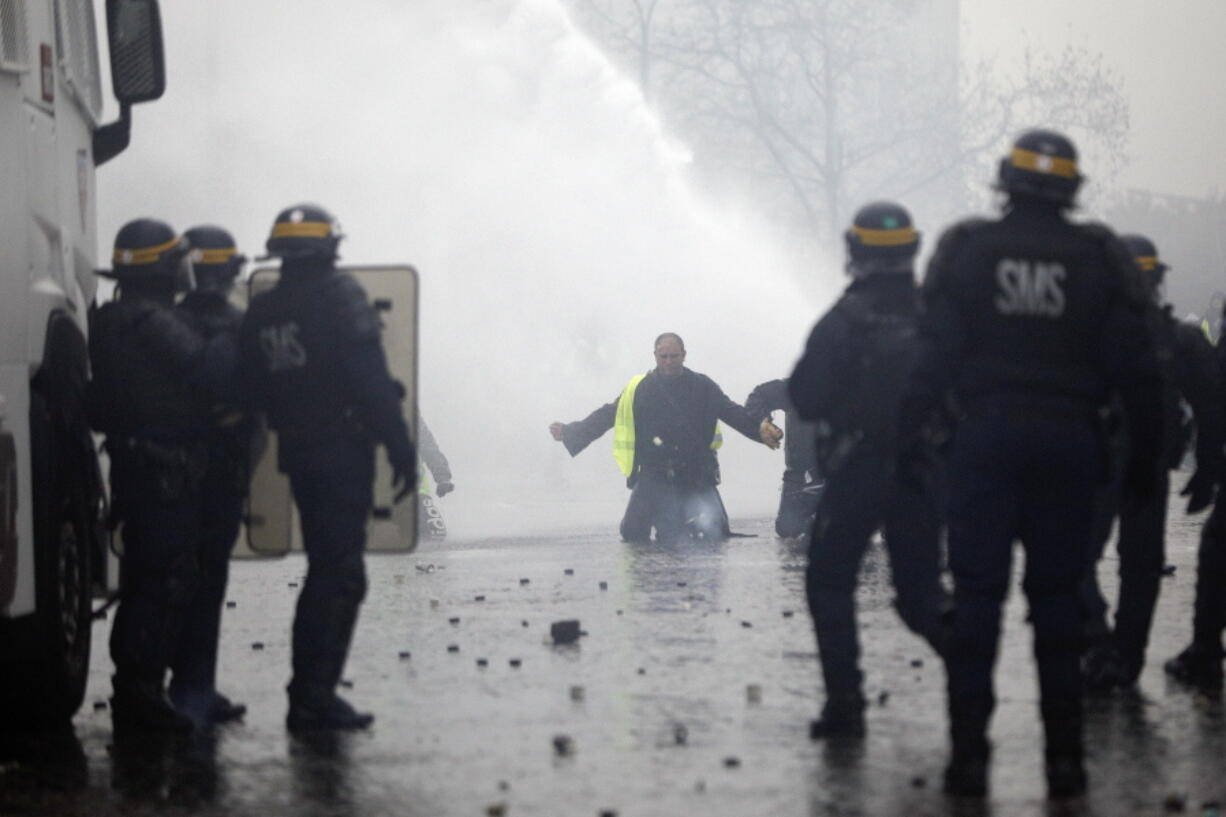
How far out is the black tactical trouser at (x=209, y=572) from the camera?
8.34 metres

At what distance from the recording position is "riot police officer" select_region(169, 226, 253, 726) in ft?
27.2

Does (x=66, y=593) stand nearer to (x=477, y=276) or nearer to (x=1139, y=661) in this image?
(x=1139, y=661)

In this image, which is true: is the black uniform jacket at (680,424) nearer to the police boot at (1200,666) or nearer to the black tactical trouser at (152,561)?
the police boot at (1200,666)

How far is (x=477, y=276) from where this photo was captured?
35.5 m

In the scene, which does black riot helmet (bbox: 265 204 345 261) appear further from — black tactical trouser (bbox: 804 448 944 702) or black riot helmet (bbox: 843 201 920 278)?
black tactical trouser (bbox: 804 448 944 702)

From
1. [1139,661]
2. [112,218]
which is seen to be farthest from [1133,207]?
[1139,661]

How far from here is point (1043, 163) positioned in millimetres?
6484

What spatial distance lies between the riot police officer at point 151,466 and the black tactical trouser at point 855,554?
213 centimetres

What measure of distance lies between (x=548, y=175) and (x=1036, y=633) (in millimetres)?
30498

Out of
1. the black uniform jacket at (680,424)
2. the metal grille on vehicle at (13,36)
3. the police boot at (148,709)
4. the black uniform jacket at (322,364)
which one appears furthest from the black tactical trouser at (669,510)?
the metal grille on vehicle at (13,36)

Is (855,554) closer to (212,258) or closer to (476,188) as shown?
(212,258)

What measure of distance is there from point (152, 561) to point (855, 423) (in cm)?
241

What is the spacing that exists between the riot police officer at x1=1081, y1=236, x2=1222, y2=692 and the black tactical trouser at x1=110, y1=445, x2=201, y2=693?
10.4 ft

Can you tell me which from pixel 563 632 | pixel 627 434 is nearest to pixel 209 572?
pixel 563 632
